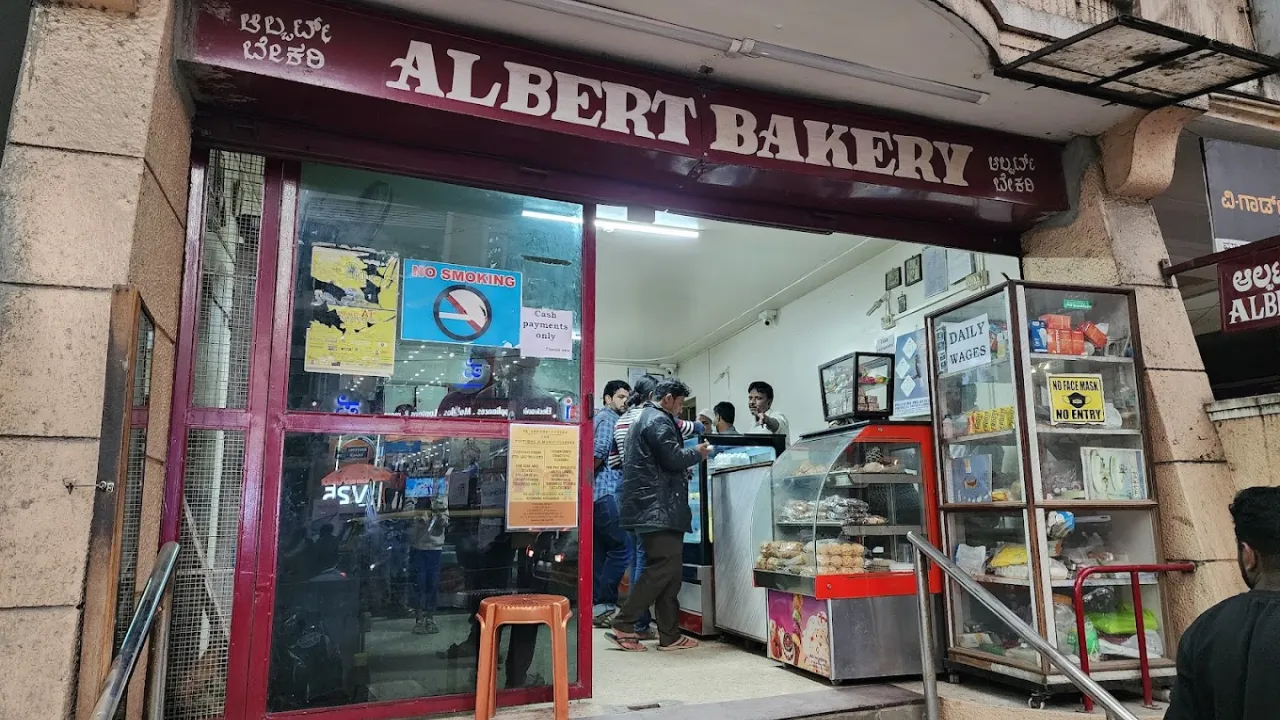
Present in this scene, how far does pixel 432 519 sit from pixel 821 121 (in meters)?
2.80

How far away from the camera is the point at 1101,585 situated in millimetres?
4078

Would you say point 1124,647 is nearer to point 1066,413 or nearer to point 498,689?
point 1066,413

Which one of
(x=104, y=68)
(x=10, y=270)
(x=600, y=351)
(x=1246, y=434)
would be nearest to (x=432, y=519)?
(x=10, y=270)

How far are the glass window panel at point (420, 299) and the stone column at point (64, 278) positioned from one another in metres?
0.73

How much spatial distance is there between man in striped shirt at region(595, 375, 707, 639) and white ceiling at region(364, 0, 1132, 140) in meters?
2.27

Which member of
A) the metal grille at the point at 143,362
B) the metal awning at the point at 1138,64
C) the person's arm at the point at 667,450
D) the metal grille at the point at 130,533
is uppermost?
the metal awning at the point at 1138,64

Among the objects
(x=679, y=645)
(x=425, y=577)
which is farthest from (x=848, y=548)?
(x=425, y=577)

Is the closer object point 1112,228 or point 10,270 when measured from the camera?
point 10,270

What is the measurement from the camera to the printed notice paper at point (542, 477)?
375 centimetres

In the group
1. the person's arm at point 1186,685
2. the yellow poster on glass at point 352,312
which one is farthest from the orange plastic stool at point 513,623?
the person's arm at point 1186,685

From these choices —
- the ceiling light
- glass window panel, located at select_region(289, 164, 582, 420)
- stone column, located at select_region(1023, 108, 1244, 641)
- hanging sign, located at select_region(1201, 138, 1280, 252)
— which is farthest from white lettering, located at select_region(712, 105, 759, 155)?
hanging sign, located at select_region(1201, 138, 1280, 252)

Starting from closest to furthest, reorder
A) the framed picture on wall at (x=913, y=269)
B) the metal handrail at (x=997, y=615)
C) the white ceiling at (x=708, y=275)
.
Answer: the metal handrail at (x=997, y=615) → the framed picture on wall at (x=913, y=269) → the white ceiling at (x=708, y=275)

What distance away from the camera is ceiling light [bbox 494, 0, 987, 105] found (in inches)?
130

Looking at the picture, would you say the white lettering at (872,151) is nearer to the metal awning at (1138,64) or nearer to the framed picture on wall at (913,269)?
the metal awning at (1138,64)
